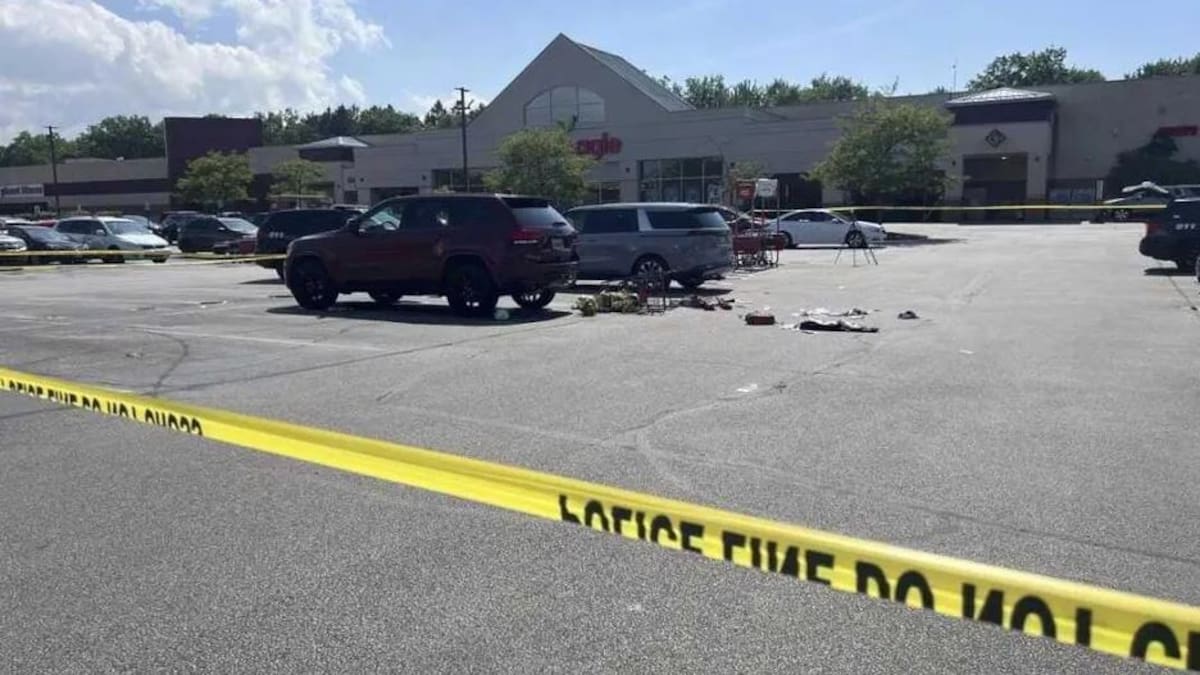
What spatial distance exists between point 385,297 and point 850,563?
44.4ft

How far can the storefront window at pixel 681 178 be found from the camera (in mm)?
58441

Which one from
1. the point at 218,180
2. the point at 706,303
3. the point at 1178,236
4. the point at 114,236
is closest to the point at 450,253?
the point at 706,303

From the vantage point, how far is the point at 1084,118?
2317 inches

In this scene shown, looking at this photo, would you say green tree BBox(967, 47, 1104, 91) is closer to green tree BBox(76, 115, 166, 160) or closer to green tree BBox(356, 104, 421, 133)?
green tree BBox(356, 104, 421, 133)

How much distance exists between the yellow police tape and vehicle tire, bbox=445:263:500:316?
30.8 feet

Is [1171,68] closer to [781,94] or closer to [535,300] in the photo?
[781,94]

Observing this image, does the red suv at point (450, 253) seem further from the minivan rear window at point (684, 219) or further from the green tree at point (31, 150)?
the green tree at point (31, 150)

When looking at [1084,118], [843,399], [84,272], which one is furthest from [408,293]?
[1084,118]

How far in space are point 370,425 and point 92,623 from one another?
3231mm

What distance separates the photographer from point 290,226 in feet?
74.0

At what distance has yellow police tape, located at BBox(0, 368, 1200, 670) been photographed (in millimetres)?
2494

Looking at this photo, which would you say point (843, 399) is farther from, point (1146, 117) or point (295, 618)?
point (1146, 117)

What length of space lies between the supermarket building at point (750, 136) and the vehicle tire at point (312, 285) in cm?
4113

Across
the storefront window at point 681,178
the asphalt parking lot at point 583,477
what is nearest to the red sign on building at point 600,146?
the storefront window at point 681,178
